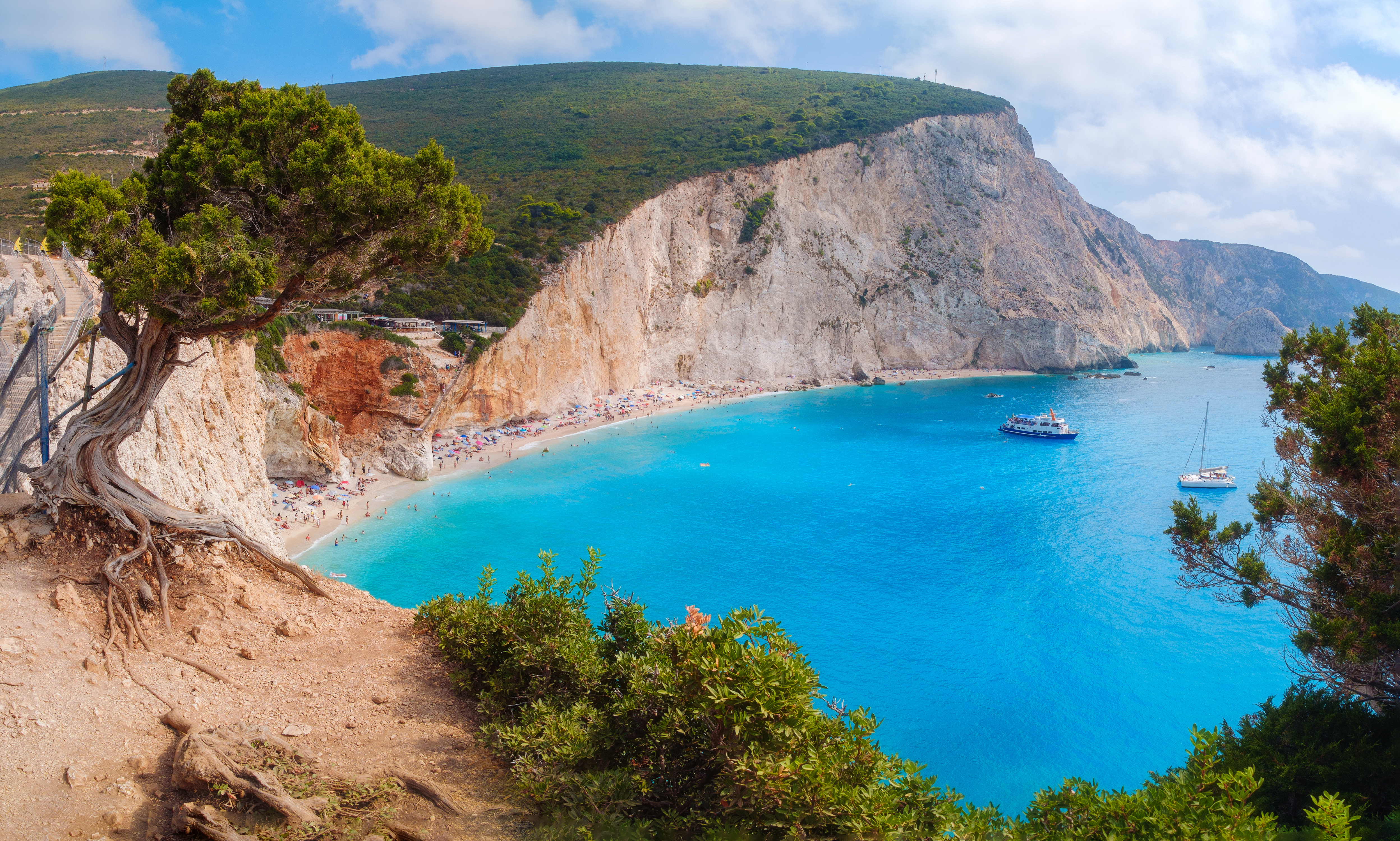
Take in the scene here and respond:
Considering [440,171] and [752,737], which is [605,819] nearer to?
[752,737]

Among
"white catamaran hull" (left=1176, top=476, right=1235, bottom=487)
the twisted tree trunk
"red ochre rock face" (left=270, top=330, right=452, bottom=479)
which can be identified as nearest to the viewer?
the twisted tree trunk

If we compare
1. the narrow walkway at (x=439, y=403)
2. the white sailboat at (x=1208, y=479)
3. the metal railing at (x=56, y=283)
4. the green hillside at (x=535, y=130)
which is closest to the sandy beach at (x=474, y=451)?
the narrow walkway at (x=439, y=403)

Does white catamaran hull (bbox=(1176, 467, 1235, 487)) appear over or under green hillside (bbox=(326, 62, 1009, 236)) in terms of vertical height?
under

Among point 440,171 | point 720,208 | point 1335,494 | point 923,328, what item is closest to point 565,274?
point 720,208

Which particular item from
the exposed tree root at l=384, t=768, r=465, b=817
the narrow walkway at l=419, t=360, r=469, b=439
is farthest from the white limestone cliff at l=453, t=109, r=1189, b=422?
the exposed tree root at l=384, t=768, r=465, b=817

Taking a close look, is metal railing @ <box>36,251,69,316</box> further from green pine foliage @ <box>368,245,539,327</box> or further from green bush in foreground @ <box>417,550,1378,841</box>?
green pine foliage @ <box>368,245,539,327</box>

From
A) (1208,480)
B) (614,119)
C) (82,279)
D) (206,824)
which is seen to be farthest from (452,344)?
(614,119)
